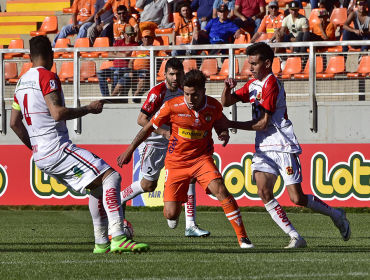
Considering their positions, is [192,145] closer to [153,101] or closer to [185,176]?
[185,176]

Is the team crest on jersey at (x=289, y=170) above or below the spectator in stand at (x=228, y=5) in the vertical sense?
below

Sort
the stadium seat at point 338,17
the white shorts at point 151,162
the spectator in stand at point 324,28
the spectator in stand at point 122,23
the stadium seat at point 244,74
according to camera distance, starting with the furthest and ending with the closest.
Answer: the spectator in stand at point 122,23 < the stadium seat at point 338,17 < the spectator in stand at point 324,28 < the stadium seat at point 244,74 < the white shorts at point 151,162

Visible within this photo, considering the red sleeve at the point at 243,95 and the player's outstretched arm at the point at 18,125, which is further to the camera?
the red sleeve at the point at 243,95

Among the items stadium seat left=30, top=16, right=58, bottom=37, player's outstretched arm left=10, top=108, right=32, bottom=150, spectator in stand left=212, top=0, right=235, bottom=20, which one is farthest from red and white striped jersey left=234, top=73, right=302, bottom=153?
stadium seat left=30, top=16, right=58, bottom=37

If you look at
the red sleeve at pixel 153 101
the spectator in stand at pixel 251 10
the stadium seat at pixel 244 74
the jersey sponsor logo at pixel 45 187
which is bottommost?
the jersey sponsor logo at pixel 45 187

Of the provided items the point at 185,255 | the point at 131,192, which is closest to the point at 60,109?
the point at 185,255

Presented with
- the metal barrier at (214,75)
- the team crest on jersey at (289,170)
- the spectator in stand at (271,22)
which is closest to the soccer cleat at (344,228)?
the team crest on jersey at (289,170)

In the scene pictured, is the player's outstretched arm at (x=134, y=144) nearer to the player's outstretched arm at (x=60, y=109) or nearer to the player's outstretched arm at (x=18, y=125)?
the player's outstretched arm at (x=60, y=109)

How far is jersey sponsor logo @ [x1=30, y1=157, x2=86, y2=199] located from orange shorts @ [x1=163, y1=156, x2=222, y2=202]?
7284 mm

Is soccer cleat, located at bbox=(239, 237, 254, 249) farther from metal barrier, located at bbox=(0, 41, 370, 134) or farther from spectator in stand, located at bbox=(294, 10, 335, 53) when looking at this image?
spectator in stand, located at bbox=(294, 10, 335, 53)

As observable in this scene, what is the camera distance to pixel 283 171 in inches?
280

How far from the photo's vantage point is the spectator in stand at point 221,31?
15703 mm

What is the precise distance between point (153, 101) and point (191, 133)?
1.40 m

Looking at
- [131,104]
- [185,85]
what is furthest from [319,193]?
[185,85]
